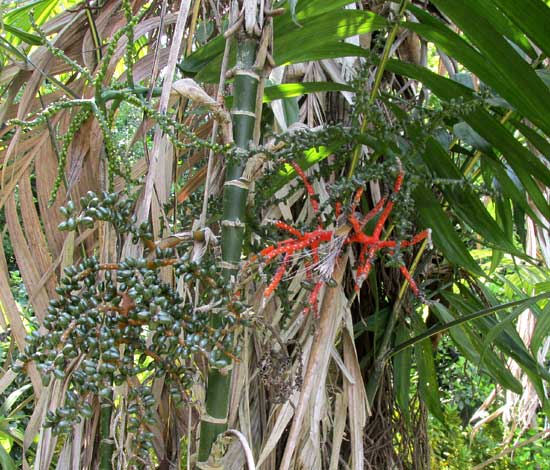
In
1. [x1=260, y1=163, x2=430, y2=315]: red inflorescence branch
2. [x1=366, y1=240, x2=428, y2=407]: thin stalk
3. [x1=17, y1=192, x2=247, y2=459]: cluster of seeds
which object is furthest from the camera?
[x1=366, y1=240, x2=428, y2=407]: thin stalk

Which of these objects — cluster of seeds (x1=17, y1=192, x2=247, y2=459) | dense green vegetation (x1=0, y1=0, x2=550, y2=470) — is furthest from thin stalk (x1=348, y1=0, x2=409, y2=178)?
cluster of seeds (x1=17, y1=192, x2=247, y2=459)

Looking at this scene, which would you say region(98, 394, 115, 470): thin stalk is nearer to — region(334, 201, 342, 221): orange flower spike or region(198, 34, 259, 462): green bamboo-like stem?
region(198, 34, 259, 462): green bamboo-like stem

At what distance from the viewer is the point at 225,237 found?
1.77ft

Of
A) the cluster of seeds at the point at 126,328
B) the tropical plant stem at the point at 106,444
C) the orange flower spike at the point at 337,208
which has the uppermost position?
the orange flower spike at the point at 337,208

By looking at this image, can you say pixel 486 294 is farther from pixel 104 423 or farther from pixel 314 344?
pixel 104 423

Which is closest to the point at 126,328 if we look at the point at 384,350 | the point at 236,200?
the point at 236,200

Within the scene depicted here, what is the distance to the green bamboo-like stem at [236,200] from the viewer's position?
1.76ft

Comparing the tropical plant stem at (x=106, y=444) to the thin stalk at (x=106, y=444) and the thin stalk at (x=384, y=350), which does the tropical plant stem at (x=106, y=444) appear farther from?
the thin stalk at (x=384, y=350)

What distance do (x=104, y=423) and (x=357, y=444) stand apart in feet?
0.95

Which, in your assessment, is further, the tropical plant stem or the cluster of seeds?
the tropical plant stem

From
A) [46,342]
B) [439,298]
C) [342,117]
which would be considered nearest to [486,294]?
[439,298]

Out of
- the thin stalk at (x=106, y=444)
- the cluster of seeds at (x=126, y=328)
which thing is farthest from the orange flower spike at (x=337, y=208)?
the thin stalk at (x=106, y=444)

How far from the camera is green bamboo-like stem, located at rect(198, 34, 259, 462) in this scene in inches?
21.1

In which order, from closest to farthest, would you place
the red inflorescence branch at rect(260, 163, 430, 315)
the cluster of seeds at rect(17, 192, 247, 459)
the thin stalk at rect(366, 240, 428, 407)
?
the cluster of seeds at rect(17, 192, 247, 459), the red inflorescence branch at rect(260, 163, 430, 315), the thin stalk at rect(366, 240, 428, 407)
